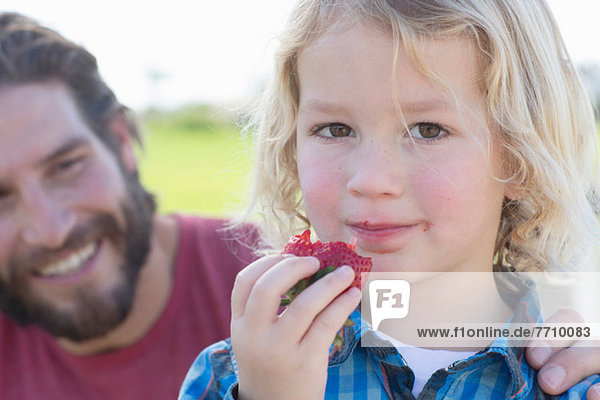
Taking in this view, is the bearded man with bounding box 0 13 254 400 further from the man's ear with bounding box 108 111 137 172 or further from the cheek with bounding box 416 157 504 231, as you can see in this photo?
the cheek with bounding box 416 157 504 231

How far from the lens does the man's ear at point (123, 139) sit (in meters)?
3.25

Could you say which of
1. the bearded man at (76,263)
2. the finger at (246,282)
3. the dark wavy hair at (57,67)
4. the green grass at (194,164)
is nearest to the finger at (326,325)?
the finger at (246,282)

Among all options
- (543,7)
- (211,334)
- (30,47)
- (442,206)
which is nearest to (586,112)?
(543,7)

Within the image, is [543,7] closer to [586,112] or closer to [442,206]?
[586,112]

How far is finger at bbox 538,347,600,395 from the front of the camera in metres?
1.62

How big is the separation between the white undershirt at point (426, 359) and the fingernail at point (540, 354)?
164 millimetres

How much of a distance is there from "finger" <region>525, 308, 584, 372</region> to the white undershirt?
0.52ft

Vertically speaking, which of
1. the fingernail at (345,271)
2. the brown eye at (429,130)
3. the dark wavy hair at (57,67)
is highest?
the dark wavy hair at (57,67)

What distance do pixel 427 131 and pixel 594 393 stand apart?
2.59 ft

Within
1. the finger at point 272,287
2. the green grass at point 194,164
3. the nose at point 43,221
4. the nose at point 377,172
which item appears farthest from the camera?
the nose at point 43,221

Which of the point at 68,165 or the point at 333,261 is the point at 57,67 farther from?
the point at 333,261

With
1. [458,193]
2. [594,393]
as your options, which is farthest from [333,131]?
[594,393]

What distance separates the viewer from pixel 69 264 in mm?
2820

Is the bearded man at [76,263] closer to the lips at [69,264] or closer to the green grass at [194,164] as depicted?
the lips at [69,264]
